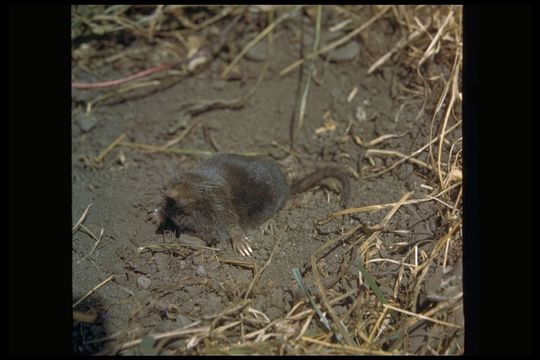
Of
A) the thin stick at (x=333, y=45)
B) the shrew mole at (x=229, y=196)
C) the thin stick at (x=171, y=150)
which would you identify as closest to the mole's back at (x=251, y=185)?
the shrew mole at (x=229, y=196)

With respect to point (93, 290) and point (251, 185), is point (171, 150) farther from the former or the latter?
point (93, 290)

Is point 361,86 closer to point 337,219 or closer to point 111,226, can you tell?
point 337,219

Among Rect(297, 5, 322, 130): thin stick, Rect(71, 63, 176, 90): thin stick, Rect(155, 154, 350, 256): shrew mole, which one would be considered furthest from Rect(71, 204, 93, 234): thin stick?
Rect(297, 5, 322, 130): thin stick

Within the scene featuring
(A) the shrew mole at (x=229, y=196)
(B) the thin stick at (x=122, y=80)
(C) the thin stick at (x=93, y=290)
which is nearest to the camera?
(C) the thin stick at (x=93, y=290)

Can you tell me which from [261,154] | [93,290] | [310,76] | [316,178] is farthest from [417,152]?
[93,290]

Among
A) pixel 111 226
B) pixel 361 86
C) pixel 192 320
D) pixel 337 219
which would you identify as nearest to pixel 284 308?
pixel 192 320

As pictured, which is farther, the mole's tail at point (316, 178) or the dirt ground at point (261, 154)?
the mole's tail at point (316, 178)

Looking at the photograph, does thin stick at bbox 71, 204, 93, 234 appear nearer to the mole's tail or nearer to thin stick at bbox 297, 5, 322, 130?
the mole's tail

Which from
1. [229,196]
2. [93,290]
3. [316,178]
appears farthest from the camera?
[316,178]

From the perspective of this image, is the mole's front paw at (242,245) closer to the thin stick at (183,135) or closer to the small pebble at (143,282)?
the small pebble at (143,282)
